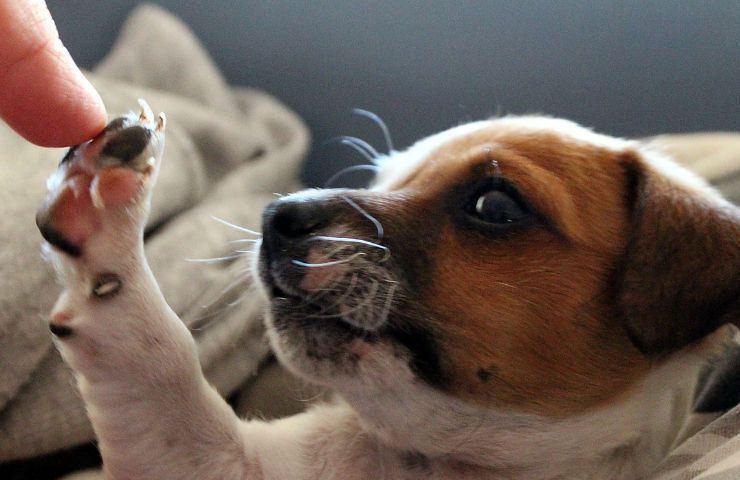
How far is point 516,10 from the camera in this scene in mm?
2336

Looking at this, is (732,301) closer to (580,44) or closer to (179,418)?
(179,418)

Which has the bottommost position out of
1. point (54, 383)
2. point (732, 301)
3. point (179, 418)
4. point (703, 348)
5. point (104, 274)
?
point (54, 383)

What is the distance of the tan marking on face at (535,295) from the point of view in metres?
1.09

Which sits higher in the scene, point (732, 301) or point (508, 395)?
point (732, 301)

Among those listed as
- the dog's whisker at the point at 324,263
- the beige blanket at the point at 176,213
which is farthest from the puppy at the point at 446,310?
the beige blanket at the point at 176,213

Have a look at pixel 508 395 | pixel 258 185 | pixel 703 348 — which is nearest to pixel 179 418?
pixel 508 395

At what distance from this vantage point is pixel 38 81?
89 centimetres

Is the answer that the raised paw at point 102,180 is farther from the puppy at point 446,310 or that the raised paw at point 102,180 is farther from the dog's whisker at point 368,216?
the dog's whisker at point 368,216

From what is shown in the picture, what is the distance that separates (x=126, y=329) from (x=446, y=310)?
474 mm

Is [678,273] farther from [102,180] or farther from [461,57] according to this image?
[461,57]

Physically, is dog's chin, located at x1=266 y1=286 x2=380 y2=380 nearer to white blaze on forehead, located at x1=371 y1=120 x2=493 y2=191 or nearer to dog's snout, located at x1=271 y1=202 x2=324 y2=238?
dog's snout, located at x1=271 y1=202 x2=324 y2=238

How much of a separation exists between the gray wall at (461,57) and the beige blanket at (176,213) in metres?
0.12

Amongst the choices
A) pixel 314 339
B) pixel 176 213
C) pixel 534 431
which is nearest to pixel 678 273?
pixel 534 431

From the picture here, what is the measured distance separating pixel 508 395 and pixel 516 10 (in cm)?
154
